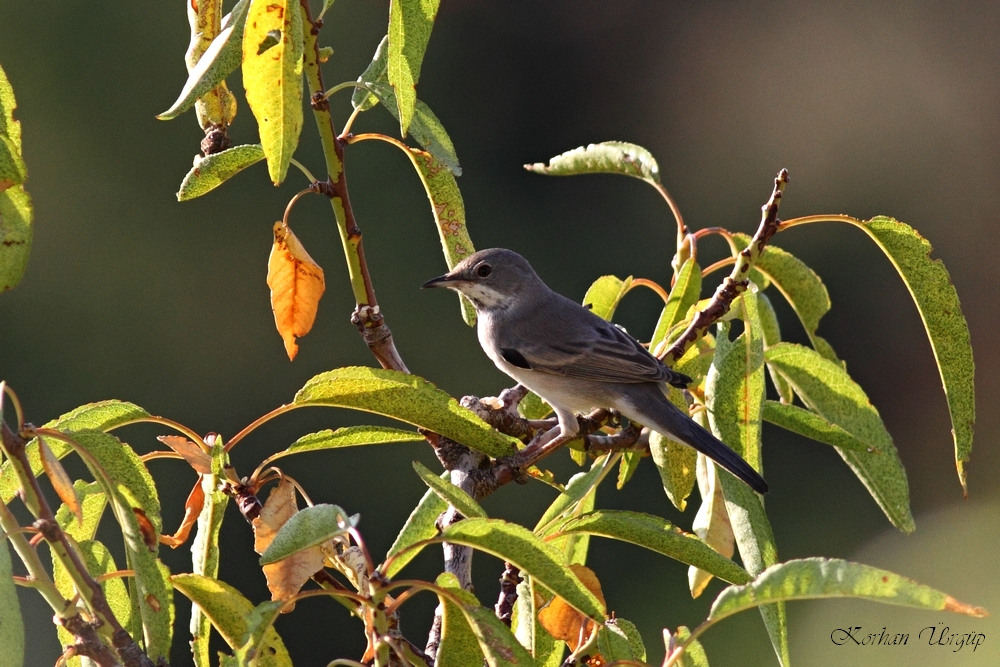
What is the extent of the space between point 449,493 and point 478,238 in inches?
295

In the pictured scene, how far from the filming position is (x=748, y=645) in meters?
7.59

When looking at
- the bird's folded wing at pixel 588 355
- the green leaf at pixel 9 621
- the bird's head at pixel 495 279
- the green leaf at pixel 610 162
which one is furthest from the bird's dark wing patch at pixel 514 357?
the green leaf at pixel 9 621

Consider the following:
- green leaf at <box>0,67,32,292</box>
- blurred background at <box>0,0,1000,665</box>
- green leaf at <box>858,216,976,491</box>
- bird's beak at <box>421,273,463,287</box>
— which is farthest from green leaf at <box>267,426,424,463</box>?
blurred background at <box>0,0,1000,665</box>

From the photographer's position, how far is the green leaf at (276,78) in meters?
1.57

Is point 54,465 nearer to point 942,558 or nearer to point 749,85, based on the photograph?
point 942,558

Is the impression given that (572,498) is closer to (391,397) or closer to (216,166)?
(391,397)

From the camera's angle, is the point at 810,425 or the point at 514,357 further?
the point at 514,357

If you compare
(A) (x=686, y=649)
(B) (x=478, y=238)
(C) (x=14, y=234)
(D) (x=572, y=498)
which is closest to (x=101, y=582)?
(C) (x=14, y=234)

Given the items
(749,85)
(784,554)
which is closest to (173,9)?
(749,85)

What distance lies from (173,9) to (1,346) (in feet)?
10.4

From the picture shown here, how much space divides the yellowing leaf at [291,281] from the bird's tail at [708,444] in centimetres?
74

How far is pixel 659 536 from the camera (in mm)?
1747

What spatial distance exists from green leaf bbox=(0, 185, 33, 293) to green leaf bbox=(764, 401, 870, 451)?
130cm

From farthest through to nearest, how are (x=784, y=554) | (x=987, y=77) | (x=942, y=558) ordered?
(x=987, y=77) → (x=784, y=554) → (x=942, y=558)
